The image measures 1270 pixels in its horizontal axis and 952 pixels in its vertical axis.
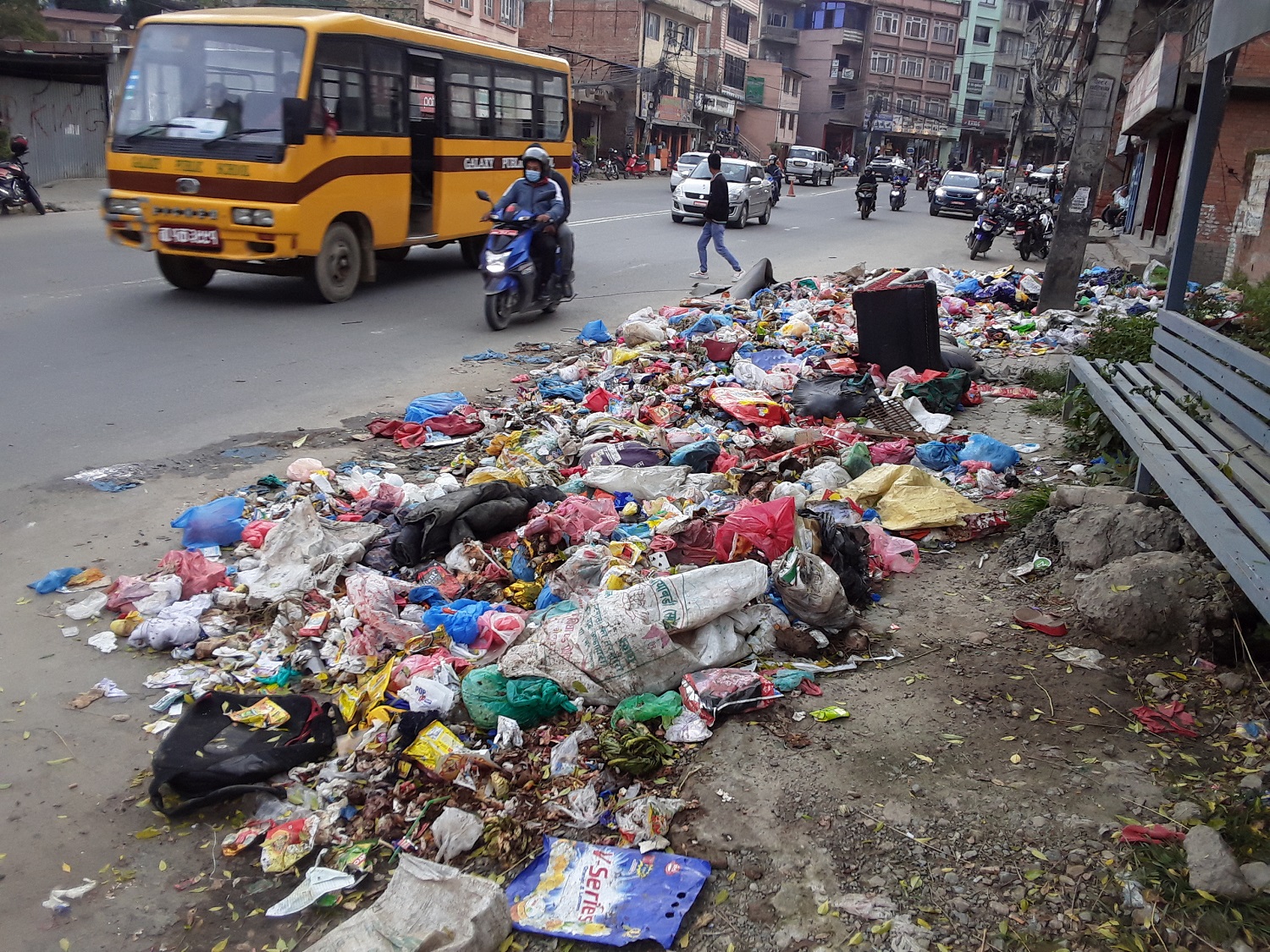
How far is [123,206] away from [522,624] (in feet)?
27.9

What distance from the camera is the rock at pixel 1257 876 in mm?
2506

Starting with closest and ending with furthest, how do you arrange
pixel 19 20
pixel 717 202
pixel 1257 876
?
pixel 1257 876 < pixel 717 202 < pixel 19 20

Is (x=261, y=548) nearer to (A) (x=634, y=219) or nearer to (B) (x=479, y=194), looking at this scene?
(B) (x=479, y=194)

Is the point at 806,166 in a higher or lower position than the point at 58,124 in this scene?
higher

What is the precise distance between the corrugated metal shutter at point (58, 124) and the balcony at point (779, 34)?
6293 cm

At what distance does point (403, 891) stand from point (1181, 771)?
2.35 metres

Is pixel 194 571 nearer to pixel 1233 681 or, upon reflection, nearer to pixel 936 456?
pixel 1233 681

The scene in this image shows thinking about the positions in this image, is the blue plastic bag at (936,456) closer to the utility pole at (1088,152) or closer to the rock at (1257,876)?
the rock at (1257,876)

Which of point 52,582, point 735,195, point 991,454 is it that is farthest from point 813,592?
point 735,195

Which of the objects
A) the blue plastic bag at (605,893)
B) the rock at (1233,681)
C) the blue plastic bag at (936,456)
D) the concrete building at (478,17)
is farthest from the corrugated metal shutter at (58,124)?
the rock at (1233,681)

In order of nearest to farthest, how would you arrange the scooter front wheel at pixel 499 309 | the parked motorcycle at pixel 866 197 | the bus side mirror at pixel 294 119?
the bus side mirror at pixel 294 119 < the scooter front wheel at pixel 499 309 < the parked motorcycle at pixel 866 197

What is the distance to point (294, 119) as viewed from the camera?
32.6 feet

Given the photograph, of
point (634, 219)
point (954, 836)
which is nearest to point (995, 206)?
point (634, 219)

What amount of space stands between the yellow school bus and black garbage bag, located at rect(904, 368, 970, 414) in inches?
254
